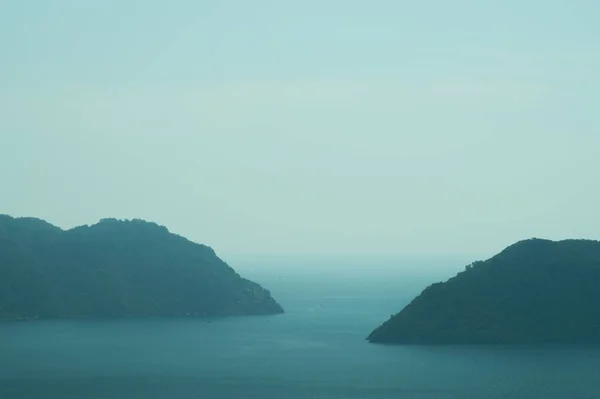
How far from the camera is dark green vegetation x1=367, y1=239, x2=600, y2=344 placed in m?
142

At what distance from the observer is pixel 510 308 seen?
14412cm

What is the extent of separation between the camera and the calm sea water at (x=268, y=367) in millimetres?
104000

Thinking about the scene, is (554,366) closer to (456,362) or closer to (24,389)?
(456,362)

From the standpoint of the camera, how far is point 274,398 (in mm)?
100500

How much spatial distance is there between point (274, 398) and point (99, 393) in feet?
64.1

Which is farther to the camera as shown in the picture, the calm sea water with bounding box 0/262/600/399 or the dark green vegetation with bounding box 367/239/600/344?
the dark green vegetation with bounding box 367/239/600/344

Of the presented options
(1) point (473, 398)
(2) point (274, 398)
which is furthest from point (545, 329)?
(2) point (274, 398)

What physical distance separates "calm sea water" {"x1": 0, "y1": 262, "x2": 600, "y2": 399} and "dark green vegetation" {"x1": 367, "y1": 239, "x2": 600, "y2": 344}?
5245mm

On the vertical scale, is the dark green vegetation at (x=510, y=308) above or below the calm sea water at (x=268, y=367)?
above

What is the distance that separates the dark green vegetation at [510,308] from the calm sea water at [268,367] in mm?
5245

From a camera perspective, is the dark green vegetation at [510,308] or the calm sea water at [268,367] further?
the dark green vegetation at [510,308]

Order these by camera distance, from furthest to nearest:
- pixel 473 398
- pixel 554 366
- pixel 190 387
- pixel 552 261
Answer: pixel 552 261
pixel 554 366
pixel 190 387
pixel 473 398

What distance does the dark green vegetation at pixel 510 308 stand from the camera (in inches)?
5586

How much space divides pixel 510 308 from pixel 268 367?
41.4 metres
